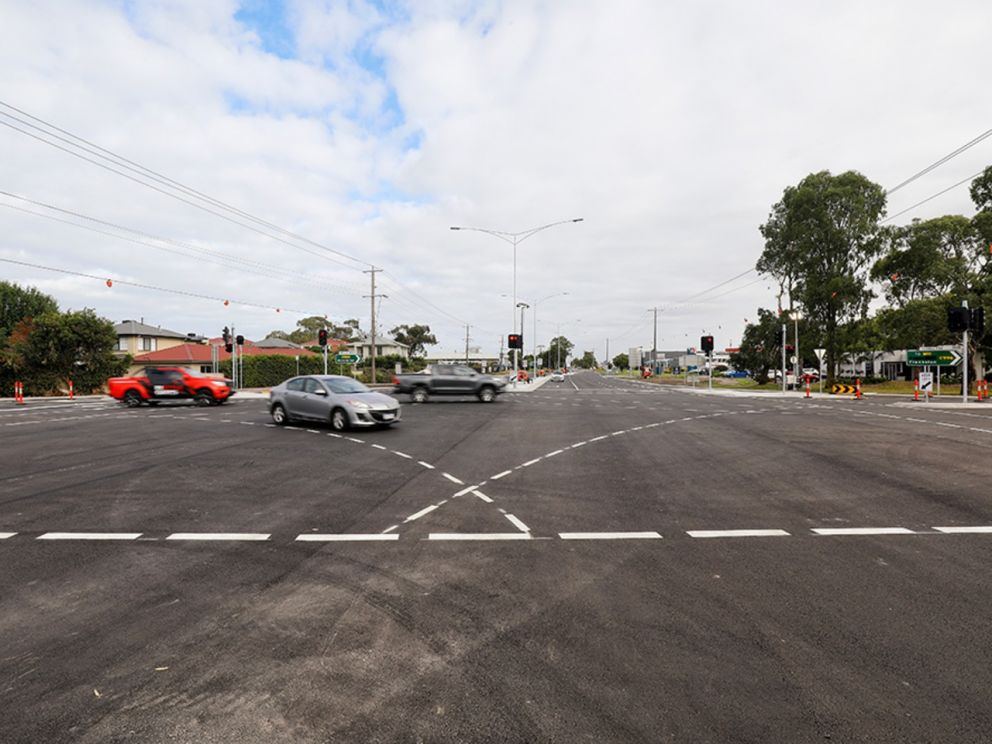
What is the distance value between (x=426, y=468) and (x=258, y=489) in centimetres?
266

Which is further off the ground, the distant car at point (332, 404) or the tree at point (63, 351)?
the tree at point (63, 351)

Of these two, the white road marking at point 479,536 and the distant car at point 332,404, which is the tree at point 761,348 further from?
the white road marking at point 479,536

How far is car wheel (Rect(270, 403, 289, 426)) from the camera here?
A: 15.6 m

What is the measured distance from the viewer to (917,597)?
404 centimetres

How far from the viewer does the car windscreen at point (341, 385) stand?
14.9m

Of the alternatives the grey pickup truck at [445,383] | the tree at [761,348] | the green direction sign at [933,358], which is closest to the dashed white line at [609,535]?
the grey pickup truck at [445,383]

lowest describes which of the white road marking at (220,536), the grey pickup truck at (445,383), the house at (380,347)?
the white road marking at (220,536)

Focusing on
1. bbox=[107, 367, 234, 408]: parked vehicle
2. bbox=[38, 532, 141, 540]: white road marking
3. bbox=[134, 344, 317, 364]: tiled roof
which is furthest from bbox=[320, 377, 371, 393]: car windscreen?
bbox=[134, 344, 317, 364]: tiled roof

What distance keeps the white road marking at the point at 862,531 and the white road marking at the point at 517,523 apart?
3.04m

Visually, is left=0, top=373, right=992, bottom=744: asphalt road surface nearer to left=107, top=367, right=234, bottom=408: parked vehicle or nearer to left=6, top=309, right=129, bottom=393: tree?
left=107, top=367, right=234, bottom=408: parked vehicle

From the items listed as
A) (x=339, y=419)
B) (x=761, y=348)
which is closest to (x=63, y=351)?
(x=339, y=419)

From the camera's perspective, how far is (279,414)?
51.2 feet

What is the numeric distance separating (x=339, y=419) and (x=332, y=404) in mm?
461

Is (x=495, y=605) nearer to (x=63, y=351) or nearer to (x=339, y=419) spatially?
(x=339, y=419)
